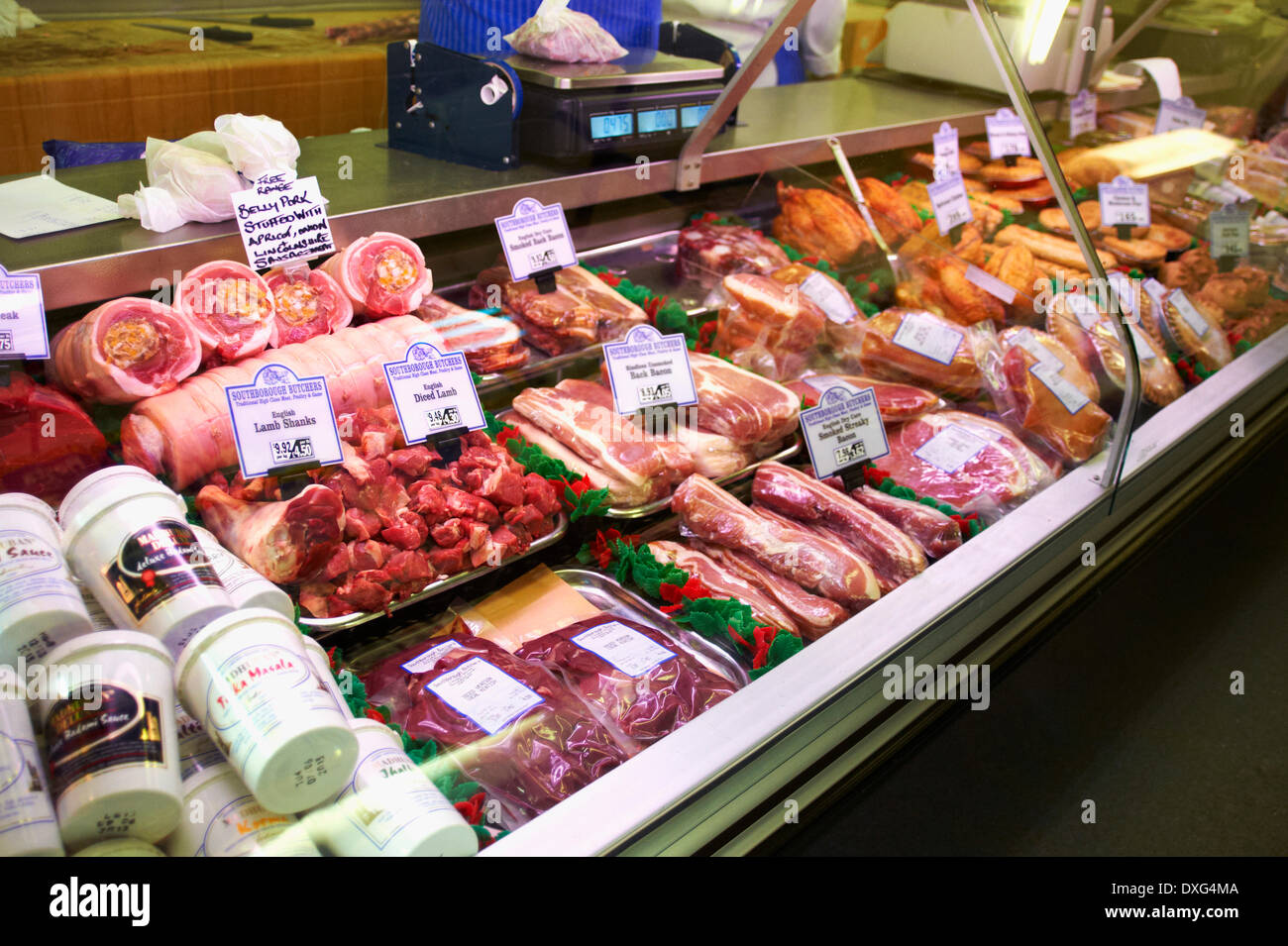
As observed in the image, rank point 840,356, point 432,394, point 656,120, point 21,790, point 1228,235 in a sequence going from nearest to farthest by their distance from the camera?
point 21,790
point 432,394
point 656,120
point 840,356
point 1228,235

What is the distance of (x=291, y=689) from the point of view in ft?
3.93

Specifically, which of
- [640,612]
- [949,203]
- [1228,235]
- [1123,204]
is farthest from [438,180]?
[1228,235]

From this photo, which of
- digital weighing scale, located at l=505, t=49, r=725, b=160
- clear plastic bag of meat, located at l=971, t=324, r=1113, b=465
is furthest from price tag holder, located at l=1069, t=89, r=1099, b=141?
digital weighing scale, located at l=505, t=49, r=725, b=160

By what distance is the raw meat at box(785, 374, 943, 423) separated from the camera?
2.92 m

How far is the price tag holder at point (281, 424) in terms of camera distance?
1846 mm

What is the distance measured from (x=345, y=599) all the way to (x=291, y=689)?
0.73 meters

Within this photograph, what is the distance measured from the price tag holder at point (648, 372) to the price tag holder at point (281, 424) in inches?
27.6

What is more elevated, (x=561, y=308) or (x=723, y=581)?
(x=561, y=308)

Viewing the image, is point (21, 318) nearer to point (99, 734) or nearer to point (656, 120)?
point (99, 734)

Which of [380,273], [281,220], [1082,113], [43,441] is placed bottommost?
[43,441]

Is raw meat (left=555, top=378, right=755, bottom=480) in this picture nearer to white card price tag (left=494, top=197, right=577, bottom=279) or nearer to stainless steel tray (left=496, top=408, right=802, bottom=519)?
stainless steel tray (left=496, top=408, right=802, bottom=519)

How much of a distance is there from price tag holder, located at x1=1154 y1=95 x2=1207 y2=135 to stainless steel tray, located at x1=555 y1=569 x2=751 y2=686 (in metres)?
4.54

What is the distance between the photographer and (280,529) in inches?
72.6

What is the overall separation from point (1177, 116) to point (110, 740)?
587cm
